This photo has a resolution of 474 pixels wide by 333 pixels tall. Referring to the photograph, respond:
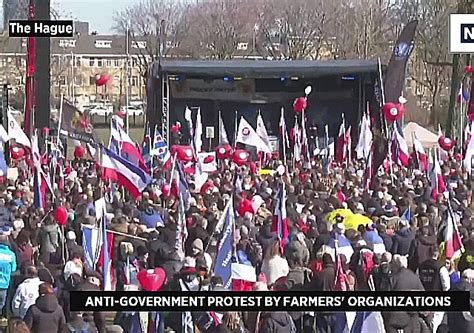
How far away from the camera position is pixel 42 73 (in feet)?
82.7

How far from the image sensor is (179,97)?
29250 millimetres

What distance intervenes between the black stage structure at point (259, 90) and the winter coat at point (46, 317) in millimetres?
17118

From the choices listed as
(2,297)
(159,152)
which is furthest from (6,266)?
(159,152)

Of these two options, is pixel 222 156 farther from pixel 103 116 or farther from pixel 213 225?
pixel 103 116

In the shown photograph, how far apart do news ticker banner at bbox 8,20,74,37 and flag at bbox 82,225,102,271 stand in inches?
186

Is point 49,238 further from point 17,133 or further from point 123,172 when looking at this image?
point 17,133

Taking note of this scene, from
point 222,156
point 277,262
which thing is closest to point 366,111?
point 222,156

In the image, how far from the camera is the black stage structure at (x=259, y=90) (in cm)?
2772

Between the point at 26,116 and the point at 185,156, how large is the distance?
286 inches

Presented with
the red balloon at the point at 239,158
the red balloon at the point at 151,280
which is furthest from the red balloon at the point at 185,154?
the red balloon at the point at 151,280

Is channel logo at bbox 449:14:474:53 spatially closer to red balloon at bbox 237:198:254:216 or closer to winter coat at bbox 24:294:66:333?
red balloon at bbox 237:198:254:216

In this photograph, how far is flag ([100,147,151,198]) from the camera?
14578 millimetres

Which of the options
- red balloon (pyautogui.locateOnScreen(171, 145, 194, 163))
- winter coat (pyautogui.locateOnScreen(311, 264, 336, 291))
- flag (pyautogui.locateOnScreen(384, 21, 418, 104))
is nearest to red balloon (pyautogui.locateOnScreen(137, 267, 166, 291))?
winter coat (pyautogui.locateOnScreen(311, 264, 336, 291))

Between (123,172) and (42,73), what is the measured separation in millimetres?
11117
